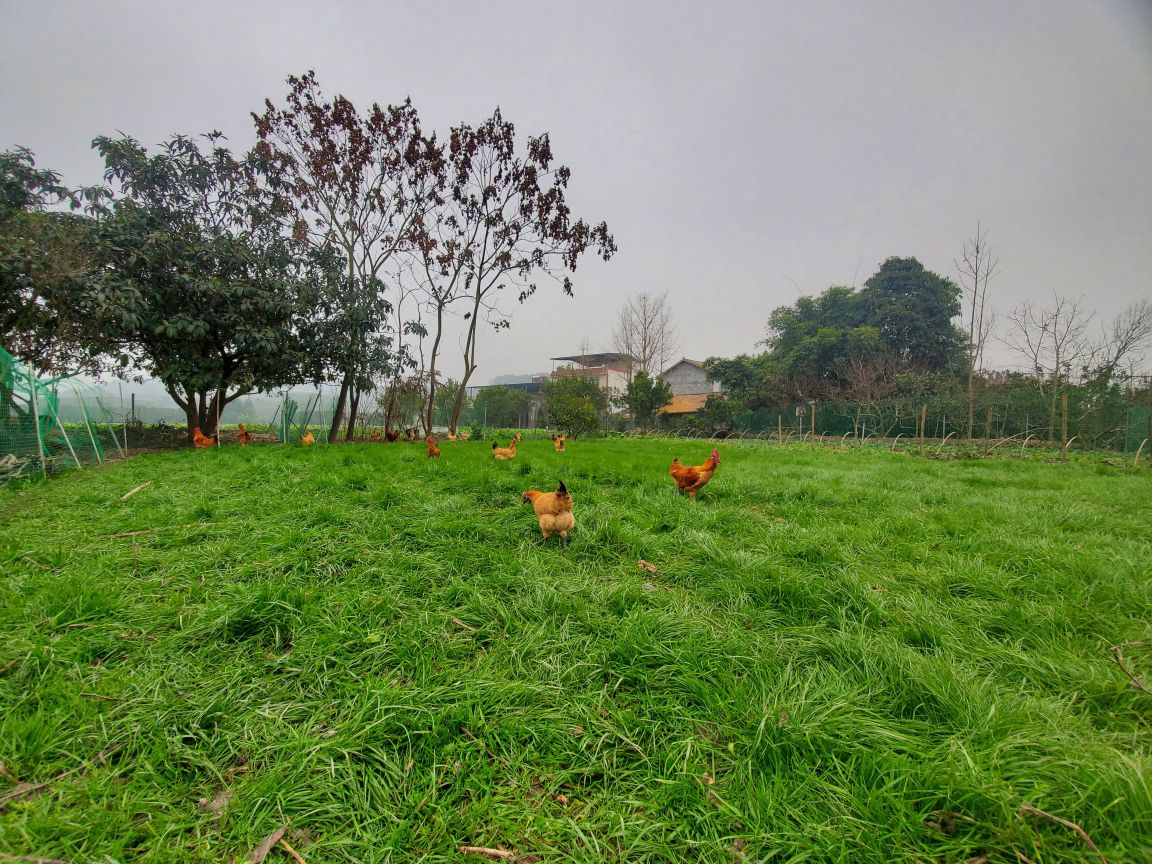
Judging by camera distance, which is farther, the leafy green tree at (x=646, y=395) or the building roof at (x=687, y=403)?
the building roof at (x=687, y=403)

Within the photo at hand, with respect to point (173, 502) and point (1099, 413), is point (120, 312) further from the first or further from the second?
point (1099, 413)

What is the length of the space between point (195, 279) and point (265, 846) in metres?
12.6

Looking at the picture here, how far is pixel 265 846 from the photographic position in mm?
981

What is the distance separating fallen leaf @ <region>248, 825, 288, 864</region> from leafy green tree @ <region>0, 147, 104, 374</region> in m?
12.0

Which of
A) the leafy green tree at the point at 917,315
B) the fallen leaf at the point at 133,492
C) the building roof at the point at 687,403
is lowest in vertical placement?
the fallen leaf at the point at 133,492

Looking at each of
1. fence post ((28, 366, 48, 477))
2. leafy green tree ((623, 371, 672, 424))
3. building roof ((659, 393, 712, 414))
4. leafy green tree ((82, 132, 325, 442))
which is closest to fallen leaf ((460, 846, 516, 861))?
fence post ((28, 366, 48, 477))

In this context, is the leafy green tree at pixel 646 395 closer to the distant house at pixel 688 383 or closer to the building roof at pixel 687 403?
the building roof at pixel 687 403

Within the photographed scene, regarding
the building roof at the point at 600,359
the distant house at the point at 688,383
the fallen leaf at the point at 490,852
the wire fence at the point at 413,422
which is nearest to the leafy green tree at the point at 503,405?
the wire fence at the point at 413,422

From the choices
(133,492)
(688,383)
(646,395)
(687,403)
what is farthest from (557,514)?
(688,383)

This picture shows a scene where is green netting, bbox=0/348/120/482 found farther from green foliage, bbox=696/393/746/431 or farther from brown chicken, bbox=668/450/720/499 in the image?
green foliage, bbox=696/393/746/431

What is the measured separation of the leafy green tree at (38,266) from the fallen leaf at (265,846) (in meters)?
12.0

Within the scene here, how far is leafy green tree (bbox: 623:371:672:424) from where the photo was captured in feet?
74.0

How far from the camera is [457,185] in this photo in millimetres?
14562

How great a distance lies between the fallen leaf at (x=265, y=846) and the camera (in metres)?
0.96
